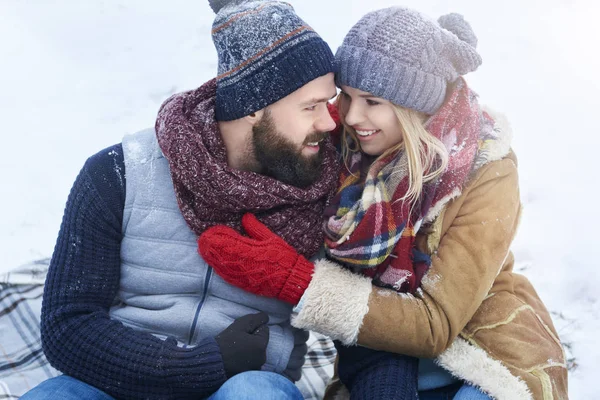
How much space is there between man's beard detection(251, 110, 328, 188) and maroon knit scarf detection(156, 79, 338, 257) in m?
0.05

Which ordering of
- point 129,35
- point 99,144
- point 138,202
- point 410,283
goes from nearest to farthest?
point 410,283 < point 138,202 < point 99,144 < point 129,35

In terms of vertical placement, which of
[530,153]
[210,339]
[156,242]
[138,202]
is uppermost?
[138,202]

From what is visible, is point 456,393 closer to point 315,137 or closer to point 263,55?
point 315,137

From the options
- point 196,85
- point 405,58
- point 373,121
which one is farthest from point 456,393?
point 196,85

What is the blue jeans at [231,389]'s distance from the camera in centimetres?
167

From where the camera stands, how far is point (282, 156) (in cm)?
198

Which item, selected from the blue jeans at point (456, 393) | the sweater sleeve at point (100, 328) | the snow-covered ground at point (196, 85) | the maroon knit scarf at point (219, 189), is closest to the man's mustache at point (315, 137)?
the maroon knit scarf at point (219, 189)

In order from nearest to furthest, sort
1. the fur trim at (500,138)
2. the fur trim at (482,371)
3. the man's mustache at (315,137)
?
the fur trim at (482,371), the fur trim at (500,138), the man's mustache at (315,137)

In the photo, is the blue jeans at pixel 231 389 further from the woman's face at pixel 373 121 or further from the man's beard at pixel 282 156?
the woman's face at pixel 373 121

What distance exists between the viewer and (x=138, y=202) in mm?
1896

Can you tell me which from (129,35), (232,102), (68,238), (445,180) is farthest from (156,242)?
(129,35)

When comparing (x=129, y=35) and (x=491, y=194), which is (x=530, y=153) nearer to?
(x=491, y=194)

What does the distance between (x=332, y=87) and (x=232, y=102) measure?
1.11 feet

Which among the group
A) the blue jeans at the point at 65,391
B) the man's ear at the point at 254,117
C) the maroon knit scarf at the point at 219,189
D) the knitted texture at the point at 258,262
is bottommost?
the blue jeans at the point at 65,391
